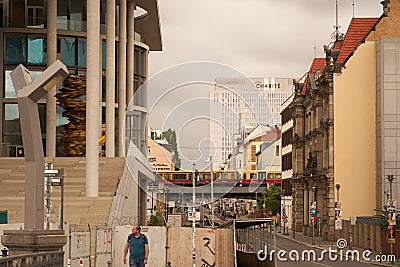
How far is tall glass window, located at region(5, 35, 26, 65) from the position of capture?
264 ft

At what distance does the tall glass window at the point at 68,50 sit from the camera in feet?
263

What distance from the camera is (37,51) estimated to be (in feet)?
263

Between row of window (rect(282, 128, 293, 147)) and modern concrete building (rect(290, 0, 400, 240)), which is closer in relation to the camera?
modern concrete building (rect(290, 0, 400, 240))

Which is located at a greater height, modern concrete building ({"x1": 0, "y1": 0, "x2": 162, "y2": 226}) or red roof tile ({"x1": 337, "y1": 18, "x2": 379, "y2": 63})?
red roof tile ({"x1": 337, "y1": 18, "x2": 379, "y2": 63})

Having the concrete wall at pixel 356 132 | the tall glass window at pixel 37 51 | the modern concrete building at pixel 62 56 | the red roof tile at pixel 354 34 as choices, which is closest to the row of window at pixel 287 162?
the red roof tile at pixel 354 34

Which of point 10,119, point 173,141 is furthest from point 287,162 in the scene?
point 173,141

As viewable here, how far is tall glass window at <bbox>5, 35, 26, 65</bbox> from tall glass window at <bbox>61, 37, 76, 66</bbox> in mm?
3201

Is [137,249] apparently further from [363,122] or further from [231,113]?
[363,122]

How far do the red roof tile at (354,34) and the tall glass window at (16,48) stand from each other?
3117 centimetres

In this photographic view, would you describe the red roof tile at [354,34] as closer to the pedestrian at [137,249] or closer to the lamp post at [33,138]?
the pedestrian at [137,249]

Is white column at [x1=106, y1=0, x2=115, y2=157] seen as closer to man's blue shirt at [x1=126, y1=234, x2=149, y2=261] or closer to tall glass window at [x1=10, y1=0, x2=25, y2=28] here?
tall glass window at [x1=10, y1=0, x2=25, y2=28]

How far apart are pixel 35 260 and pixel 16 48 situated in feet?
211

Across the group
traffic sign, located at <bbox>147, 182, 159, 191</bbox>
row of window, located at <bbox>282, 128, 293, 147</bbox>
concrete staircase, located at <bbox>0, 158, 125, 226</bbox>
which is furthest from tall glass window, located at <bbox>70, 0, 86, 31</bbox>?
row of window, located at <bbox>282, 128, 293, 147</bbox>

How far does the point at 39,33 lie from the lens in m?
79.6
